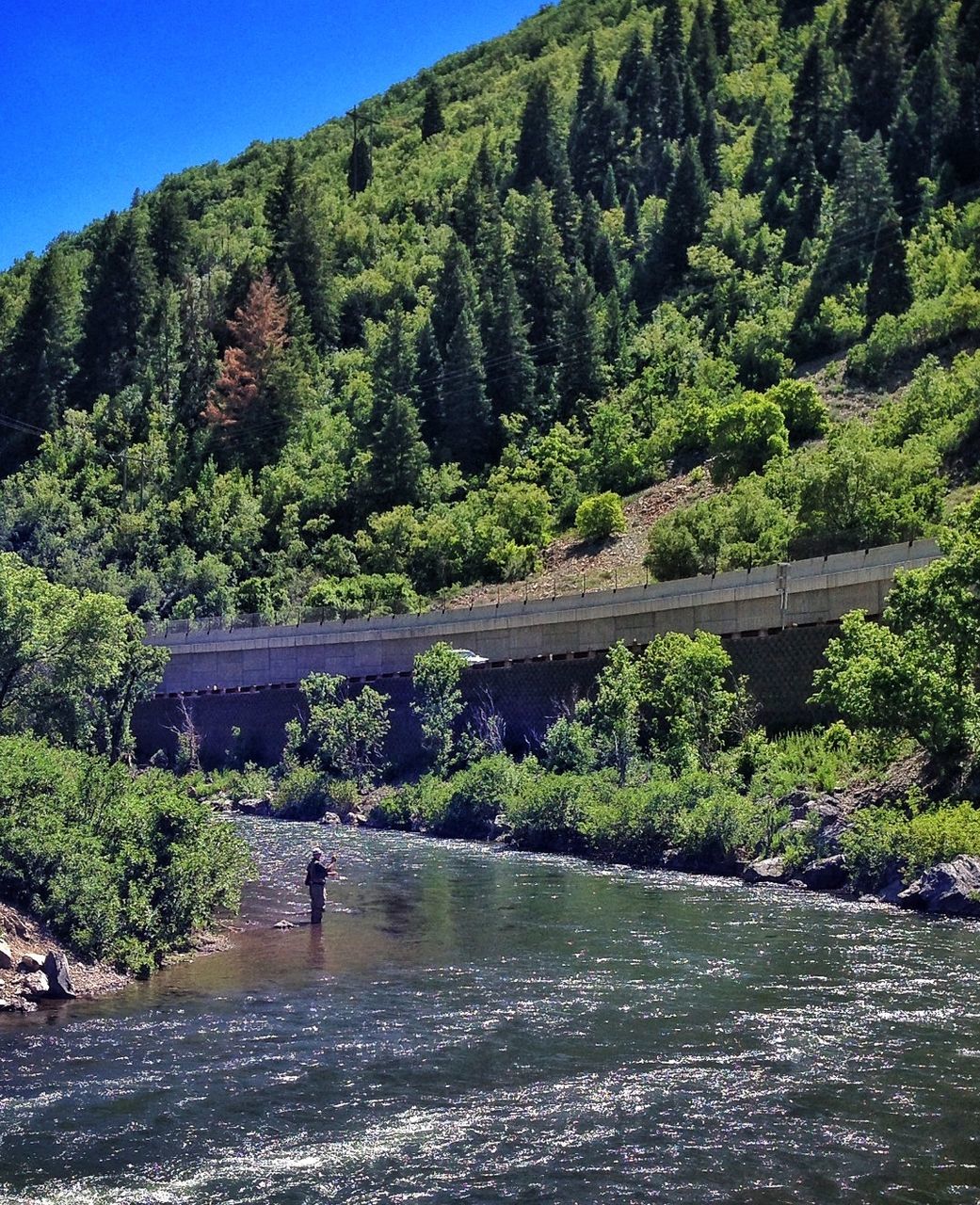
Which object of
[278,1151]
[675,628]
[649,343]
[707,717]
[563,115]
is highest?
[563,115]

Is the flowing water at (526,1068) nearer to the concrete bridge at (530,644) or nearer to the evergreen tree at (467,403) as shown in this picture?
the concrete bridge at (530,644)

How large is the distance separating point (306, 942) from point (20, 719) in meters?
16.9

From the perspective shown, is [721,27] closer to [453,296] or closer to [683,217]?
[683,217]

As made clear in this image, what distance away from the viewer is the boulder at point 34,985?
72.4 feet

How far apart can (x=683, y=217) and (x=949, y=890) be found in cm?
7918

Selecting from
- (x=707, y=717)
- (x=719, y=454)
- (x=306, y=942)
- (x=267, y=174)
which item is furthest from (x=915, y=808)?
(x=267, y=174)

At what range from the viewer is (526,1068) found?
60.0 feet

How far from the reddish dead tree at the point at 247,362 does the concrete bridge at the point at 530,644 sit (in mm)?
34123

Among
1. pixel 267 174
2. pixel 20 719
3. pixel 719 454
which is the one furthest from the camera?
pixel 267 174

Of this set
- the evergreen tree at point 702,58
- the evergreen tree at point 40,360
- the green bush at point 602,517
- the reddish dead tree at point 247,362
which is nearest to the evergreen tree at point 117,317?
the evergreen tree at point 40,360

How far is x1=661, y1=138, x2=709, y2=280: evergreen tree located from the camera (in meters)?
100

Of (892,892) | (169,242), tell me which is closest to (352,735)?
(892,892)

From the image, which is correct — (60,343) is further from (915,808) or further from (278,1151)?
(278,1151)

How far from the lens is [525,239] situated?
3986 inches
